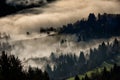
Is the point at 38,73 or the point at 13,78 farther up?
the point at 13,78

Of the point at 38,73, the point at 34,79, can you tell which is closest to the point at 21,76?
the point at 34,79

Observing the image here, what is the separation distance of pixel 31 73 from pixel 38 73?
7758 mm

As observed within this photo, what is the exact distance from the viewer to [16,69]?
11731 cm

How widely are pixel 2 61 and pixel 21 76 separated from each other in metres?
7.02

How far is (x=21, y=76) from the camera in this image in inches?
4729

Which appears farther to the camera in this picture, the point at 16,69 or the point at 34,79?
the point at 34,79

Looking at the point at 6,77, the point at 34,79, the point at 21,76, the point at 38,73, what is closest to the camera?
the point at 6,77

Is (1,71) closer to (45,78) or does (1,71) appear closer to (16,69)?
(16,69)

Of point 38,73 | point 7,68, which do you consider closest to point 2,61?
point 7,68

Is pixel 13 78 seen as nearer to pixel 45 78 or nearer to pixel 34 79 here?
pixel 34 79

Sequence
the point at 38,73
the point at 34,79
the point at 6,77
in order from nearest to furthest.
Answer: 1. the point at 6,77
2. the point at 34,79
3. the point at 38,73

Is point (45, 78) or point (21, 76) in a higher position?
point (21, 76)

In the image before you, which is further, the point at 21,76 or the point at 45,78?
the point at 45,78

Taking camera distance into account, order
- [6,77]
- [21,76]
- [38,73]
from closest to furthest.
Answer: [6,77], [21,76], [38,73]
